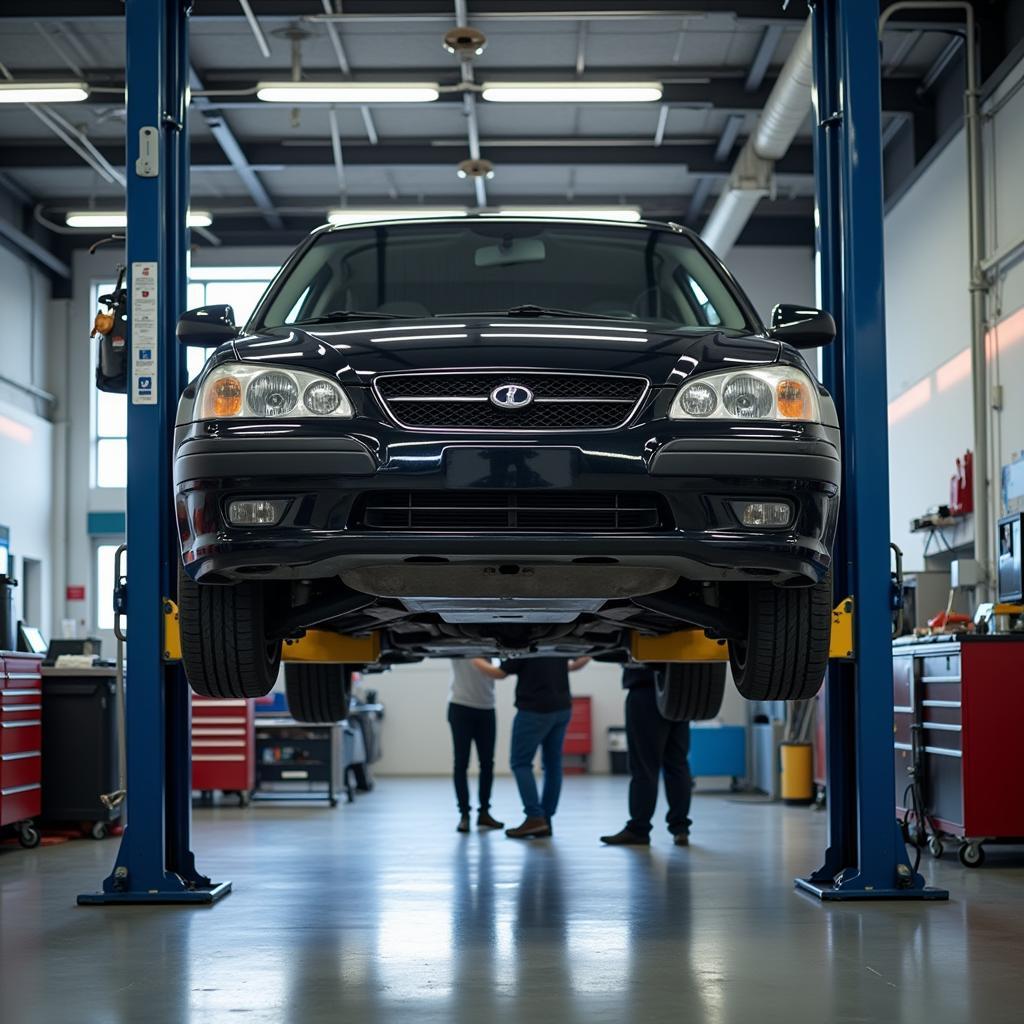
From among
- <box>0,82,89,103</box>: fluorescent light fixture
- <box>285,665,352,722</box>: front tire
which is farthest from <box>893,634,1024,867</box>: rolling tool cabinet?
<box>0,82,89,103</box>: fluorescent light fixture

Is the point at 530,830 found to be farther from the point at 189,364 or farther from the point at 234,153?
the point at 189,364

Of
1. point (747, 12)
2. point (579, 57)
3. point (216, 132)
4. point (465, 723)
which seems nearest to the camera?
point (465, 723)

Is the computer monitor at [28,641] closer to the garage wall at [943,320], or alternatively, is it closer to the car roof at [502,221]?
the car roof at [502,221]

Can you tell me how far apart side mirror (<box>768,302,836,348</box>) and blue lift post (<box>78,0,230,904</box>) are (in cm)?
265

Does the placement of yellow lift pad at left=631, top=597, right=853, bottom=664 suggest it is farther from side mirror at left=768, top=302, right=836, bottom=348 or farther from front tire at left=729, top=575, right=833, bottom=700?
side mirror at left=768, top=302, right=836, bottom=348

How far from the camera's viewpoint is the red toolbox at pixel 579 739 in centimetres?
1725

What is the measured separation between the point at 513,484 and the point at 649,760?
200 inches

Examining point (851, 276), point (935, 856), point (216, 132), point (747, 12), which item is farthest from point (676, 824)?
point (216, 132)

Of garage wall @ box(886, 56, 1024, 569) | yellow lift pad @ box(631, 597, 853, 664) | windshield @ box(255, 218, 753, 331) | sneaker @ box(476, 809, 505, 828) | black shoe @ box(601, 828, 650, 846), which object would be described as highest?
garage wall @ box(886, 56, 1024, 569)

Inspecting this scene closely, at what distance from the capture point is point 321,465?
3686 millimetres

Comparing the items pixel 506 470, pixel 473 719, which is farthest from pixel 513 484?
pixel 473 719

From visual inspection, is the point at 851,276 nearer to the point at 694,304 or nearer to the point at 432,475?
the point at 694,304

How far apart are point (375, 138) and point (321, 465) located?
12663mm

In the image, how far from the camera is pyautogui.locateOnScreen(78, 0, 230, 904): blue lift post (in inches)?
229
